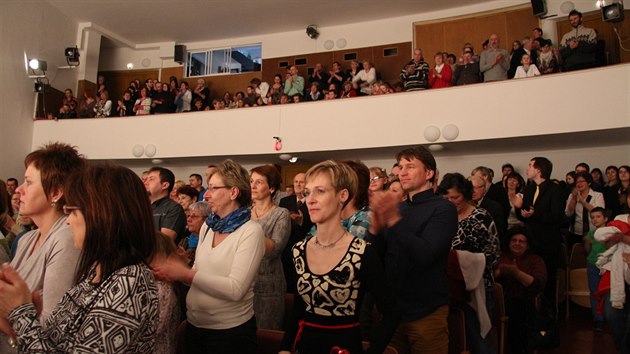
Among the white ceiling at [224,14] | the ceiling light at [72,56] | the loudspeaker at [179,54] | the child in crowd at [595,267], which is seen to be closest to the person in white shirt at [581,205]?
the child in crowd at [595,267]

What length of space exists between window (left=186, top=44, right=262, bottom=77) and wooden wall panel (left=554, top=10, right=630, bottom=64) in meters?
6.49

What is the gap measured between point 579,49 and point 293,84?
4.93 metres

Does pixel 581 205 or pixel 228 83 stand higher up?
pixel 228 83

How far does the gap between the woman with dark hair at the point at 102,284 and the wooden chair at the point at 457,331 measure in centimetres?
178

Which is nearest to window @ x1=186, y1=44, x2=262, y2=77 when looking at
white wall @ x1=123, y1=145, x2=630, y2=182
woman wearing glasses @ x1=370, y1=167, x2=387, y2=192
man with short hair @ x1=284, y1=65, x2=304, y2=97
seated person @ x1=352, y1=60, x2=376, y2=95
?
man with short hair @ x1=284, y1=65, x2=304, y2=97

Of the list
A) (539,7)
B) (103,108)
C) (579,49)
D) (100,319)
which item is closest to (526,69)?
(579,49)

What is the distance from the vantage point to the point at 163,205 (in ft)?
10.3

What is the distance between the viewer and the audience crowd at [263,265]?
126cm

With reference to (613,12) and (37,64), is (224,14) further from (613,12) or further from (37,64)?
(613,12)

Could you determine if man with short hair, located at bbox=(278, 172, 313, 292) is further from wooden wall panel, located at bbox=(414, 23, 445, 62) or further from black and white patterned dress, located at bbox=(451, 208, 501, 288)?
wooden wall panel, located at bbox=(414, 23, 445, 62)

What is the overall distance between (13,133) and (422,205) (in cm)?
1015

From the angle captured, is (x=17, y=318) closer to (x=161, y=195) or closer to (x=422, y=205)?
(x=422, y=205)

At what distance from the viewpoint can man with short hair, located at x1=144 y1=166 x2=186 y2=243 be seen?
121 inches

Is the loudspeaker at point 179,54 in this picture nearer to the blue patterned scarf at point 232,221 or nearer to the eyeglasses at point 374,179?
the eyeglasses at point 374,179
